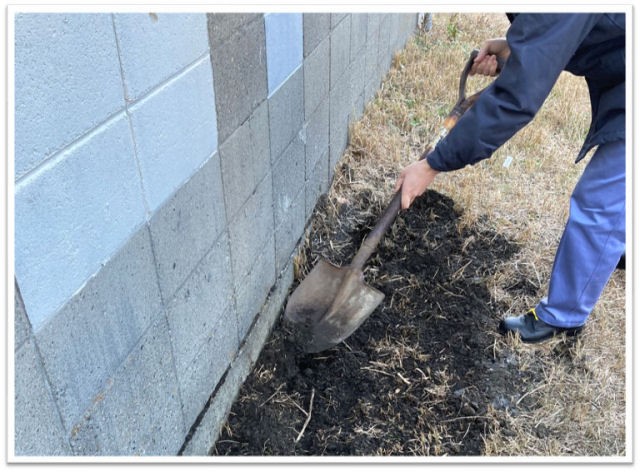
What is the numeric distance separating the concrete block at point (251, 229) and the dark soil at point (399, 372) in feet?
1.59

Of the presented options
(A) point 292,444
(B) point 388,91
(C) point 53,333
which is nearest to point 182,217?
(C) point 53,333

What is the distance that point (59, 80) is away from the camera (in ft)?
3.58

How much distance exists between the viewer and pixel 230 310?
7.07 feet

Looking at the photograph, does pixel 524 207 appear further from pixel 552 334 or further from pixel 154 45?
pixel 154 45

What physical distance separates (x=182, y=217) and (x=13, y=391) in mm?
696

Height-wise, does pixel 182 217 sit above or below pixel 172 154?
below

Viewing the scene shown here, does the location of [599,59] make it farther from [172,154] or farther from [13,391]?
[13,391]

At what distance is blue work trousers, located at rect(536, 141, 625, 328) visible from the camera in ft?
7.36

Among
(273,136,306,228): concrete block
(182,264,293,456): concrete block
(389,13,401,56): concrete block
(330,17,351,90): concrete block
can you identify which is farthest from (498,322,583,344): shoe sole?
(389,13,401,56): concrete block

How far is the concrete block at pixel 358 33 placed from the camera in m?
3.51

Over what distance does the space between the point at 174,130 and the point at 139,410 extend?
0.79 meters

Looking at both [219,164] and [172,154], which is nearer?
[172,154]

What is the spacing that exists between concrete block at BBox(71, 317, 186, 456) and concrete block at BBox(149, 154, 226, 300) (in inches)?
6.3

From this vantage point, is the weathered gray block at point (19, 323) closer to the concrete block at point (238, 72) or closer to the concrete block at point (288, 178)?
the concrete block at point (238, 72)
